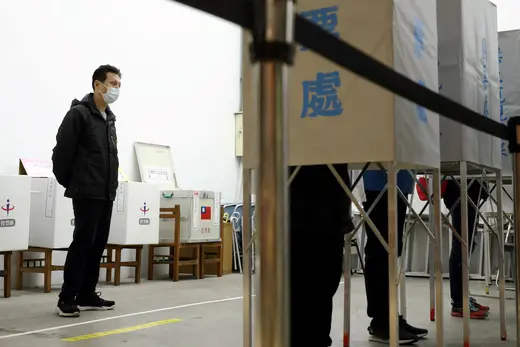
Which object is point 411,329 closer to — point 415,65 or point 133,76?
point 415,65

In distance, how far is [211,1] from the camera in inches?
33.5

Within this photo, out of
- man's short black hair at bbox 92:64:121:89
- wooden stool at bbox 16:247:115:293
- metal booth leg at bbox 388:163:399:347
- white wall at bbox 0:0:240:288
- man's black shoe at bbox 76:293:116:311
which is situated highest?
white wall at bbox 0:0:240:288

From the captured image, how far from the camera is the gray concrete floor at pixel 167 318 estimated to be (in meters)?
2.65

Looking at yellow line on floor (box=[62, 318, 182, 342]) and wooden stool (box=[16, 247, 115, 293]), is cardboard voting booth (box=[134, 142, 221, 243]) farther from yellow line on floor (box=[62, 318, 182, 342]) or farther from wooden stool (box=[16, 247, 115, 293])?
yellow line on floor (box=[62, 318, 182, 342])

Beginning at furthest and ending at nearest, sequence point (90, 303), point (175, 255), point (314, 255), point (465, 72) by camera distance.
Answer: point (175, 255) < point (90, 303) < point (465, 72) < point (314, 255)

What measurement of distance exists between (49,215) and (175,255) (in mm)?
1468

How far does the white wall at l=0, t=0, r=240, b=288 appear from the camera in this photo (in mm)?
4980

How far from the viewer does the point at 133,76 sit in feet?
20.4

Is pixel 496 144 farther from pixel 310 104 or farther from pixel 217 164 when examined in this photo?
pixel 217 164

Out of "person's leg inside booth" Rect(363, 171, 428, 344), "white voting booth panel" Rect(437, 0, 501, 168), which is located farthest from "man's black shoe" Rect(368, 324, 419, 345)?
"white voting booth panel" Rect(437, 0, 501, 168)

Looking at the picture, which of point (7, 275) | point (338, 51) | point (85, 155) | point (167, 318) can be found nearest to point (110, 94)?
point (85, 155)

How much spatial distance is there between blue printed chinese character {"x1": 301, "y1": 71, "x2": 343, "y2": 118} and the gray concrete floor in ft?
3.88

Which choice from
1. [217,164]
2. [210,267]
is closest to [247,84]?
[210,267]

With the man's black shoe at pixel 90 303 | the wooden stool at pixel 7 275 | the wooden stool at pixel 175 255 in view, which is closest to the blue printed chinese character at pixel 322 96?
the man's black shoe at pixel 90 303
